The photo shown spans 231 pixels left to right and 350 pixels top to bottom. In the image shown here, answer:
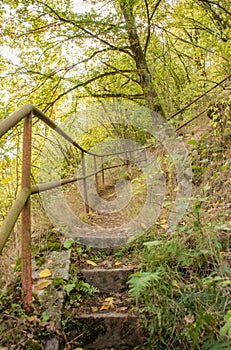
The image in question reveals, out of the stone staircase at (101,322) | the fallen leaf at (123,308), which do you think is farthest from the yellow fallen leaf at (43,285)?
the fallen leaf at (123,308)

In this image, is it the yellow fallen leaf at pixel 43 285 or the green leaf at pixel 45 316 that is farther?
the yellow fallen leaf at pixel 43 285

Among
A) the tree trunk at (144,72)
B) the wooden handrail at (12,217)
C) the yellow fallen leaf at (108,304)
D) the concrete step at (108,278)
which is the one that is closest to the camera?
the wooden handrail at (12,217)

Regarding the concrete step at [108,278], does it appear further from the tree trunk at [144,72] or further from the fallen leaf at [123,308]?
the tree trunk at [144,72]

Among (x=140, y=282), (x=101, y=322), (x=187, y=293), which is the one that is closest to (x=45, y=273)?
(x=101, y=322)

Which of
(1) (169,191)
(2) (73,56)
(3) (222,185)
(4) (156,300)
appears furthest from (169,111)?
(4) (156,300)

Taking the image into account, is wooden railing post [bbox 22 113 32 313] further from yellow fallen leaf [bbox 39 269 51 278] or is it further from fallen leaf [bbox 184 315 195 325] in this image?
fallen leaf [bbox 184 315 195 325]

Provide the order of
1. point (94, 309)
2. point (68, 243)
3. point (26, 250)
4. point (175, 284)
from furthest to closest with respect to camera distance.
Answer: point (68, 243) → point (94, 309) → point (175, 284) → point (26, 250)

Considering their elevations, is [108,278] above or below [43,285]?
below

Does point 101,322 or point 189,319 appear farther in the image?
point 101,322

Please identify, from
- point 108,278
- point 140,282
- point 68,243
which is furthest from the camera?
point 68,243

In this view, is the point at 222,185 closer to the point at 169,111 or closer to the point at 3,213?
the point at 3,213

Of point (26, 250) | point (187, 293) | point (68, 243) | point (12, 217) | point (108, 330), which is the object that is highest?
point (12, 217)

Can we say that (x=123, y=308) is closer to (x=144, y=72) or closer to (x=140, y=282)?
(x=140, y=282)

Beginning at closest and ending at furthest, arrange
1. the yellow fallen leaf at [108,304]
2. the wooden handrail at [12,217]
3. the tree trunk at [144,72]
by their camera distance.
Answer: the wooden handrail at [12,217] → the yellow fallen leaf at [108,304] → the tree trunk at [144,72]
